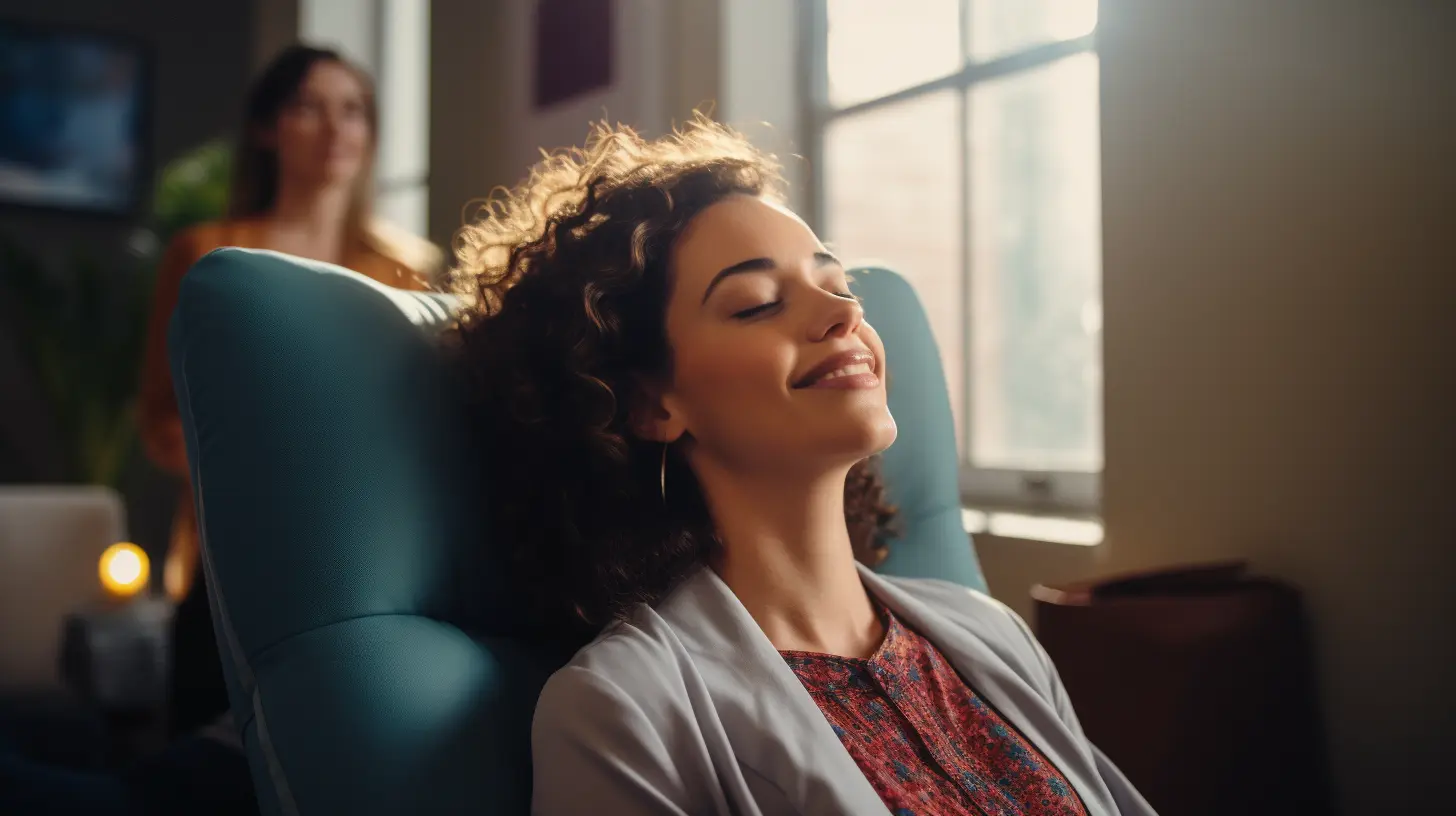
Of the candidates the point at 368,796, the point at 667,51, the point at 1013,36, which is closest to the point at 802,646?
the point at 368,796

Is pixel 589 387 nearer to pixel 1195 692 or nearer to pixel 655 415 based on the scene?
pixel 655 415

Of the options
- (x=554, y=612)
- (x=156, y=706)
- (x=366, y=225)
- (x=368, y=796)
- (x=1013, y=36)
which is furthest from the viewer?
(x=156, y=706)

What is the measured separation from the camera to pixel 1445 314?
1467 mm

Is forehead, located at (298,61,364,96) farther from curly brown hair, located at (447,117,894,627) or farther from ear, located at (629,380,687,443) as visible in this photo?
ear, located at (629,380,687,443)

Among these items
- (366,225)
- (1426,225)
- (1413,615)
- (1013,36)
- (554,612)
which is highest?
(1013,36)

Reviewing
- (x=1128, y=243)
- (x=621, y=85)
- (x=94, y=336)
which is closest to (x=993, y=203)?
(x=1128, y=243)

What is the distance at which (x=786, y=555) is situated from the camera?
102 cm

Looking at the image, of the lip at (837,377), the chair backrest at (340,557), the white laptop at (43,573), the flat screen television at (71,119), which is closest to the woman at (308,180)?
the white laptop at (43,573)

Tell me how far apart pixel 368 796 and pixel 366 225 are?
160cm

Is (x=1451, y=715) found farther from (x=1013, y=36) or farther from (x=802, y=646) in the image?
(x=1013, y=36)

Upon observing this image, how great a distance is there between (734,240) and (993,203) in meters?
1.51

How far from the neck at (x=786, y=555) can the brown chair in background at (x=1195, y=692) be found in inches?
23.0

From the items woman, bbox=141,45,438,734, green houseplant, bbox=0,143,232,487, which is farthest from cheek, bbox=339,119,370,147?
green houseplant, bbox=0,143,232,487

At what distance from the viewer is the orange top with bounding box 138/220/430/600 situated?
6.21ft
